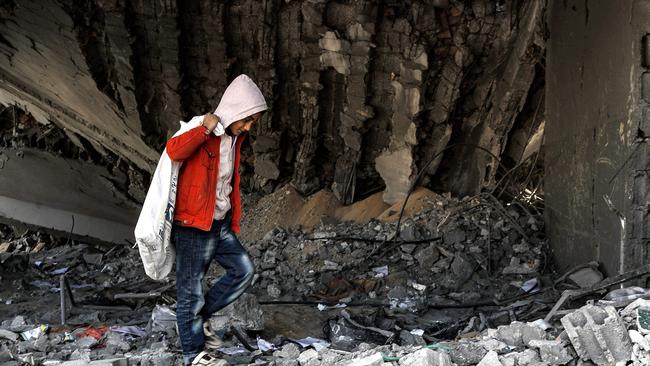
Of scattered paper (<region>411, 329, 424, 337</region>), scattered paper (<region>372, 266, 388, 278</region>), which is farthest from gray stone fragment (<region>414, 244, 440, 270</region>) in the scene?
scattered paper (<region>411, 329, 424, 337</region>)

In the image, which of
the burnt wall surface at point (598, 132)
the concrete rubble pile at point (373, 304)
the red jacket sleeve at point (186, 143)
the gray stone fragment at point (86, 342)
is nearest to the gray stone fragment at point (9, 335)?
the concrete rubble pile at point (373, 304)

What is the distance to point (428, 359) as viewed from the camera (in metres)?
3.07

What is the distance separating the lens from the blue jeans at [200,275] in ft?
11.6

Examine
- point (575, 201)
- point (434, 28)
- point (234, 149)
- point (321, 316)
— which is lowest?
point (321, 316)

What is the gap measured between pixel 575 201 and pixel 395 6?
321cm

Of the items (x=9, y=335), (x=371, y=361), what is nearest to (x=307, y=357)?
(x=371, y=361)

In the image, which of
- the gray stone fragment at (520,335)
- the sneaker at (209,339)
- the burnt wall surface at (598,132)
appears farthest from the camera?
the burnt wall surface at (598,132)

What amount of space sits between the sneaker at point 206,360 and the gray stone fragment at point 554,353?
161cm

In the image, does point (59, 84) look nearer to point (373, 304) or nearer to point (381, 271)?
point (381, 271)

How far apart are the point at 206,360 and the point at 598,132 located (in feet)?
10.3

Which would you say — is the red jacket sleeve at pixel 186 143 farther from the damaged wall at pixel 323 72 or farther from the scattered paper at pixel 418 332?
the damaged wall at pixel 323 72

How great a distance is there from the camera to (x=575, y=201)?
538cm

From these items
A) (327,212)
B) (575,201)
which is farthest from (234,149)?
(327,212)

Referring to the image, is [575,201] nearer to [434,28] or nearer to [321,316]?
[321,316]
